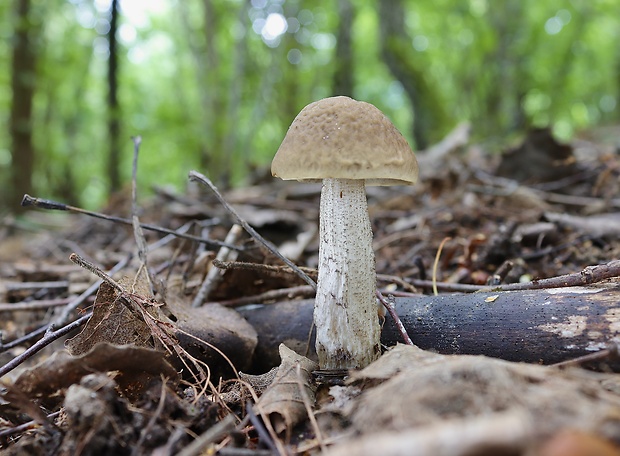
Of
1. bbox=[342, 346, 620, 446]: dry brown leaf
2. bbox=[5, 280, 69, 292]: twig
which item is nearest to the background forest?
bbox=[5, 280, 69, 292]: twig

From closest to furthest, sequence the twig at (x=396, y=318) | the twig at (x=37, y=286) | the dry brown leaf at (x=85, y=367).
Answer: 1. the dry brown leaf at (x=85, y=367)
2. the twig at (x=396, y=318)
3. the twig at (x=37, y=286)

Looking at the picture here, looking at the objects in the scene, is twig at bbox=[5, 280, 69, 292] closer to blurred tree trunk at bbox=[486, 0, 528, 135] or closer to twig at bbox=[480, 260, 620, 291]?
twig at bbox=[480, 260, 620, 291]

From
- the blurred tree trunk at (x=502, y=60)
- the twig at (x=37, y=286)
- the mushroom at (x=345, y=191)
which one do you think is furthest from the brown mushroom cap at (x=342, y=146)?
Result: the blurred tree trunk at (x=502, y=60)

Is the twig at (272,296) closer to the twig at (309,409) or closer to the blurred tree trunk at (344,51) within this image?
the twig at (309,409)

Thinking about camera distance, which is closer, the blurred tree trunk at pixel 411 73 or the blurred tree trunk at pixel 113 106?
the blurred tree trunk at pixel 113 106

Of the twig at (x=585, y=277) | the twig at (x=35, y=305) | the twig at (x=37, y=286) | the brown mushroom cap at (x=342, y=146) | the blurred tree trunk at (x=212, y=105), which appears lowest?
the twig at (x=35, y=305)

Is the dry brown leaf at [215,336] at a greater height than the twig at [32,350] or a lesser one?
lesser

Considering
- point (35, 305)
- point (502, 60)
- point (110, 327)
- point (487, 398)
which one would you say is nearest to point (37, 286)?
point (35, 305)
